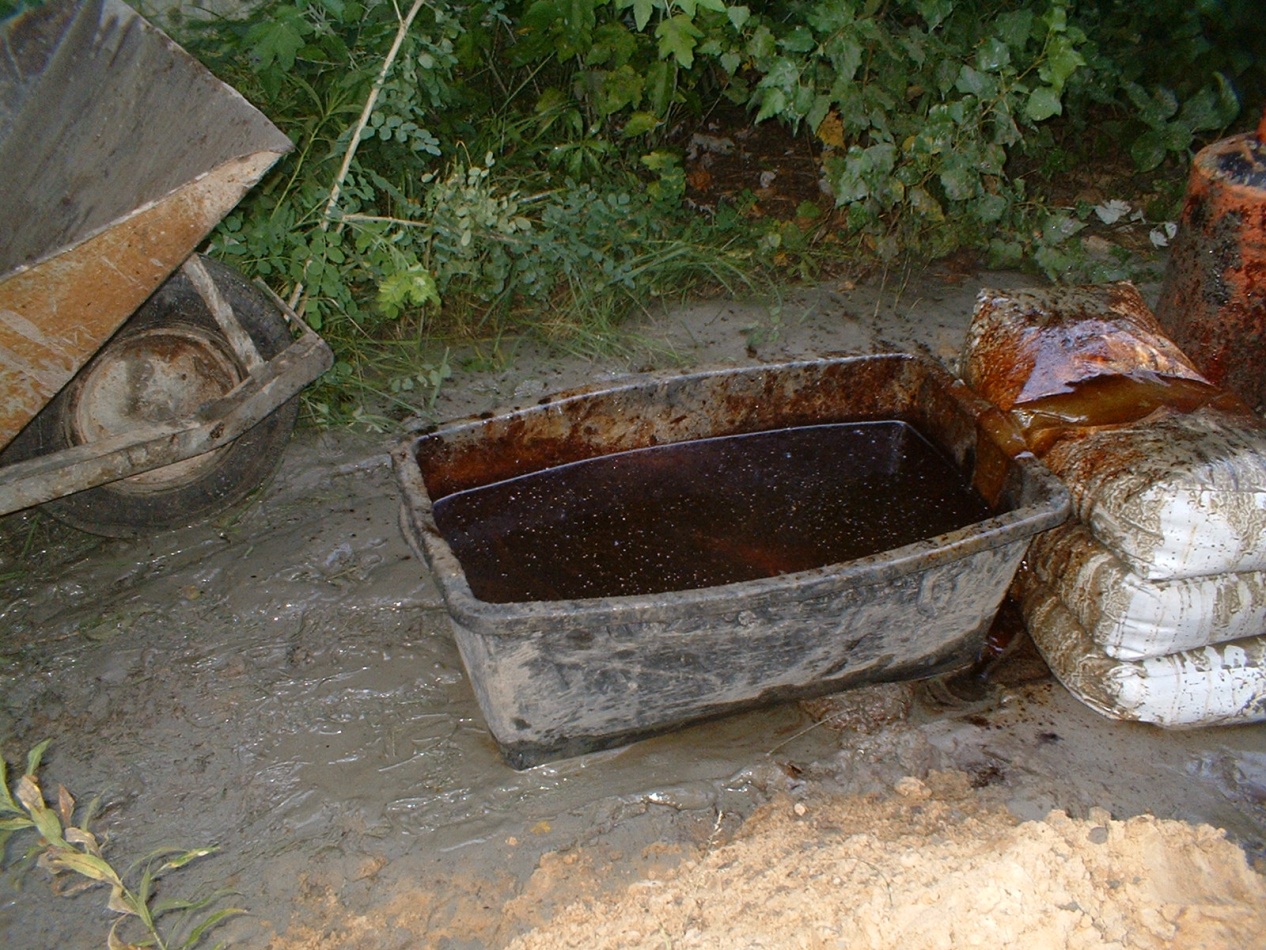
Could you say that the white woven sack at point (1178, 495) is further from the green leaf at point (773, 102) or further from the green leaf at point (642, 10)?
A: the green leaf at point (773, 102)

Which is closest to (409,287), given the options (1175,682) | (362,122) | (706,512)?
(362,122)

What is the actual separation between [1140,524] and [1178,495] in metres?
0.10

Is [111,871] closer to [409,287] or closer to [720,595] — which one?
[720,595]

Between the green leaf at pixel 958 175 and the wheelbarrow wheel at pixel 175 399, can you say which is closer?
the wheelbarrow wheel at pixel 175 399

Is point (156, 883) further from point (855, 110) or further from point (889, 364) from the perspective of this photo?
point (855, 110)

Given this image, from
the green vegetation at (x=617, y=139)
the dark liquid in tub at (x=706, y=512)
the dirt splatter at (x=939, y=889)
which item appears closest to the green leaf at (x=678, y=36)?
the green vegetation at (x=617, y=139)

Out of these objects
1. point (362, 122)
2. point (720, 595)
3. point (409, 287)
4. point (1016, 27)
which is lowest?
point (720, 595)

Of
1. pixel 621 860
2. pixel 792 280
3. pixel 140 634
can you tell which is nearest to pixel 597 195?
pixel 792 280

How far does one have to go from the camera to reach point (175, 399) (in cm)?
309

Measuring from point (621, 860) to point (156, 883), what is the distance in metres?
1.00

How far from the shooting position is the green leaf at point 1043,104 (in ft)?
11.8

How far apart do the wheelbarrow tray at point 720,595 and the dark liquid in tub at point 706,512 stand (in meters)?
0.05

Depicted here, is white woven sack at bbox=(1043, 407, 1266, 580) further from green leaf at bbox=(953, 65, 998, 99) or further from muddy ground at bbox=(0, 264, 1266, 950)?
green leaf at bbox=(953, 65, 998, 99)

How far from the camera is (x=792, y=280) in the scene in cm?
439
